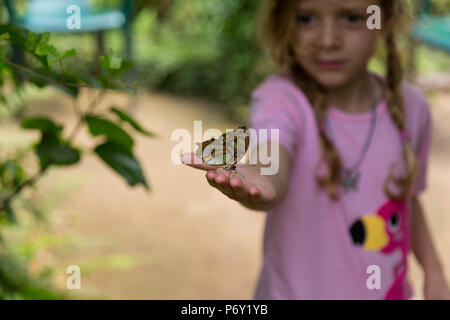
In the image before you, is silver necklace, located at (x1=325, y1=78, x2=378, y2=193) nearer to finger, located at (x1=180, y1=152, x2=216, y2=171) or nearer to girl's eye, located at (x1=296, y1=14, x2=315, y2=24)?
girl's eye, located at (x1=296, y1=14, x2=315, y2=24)

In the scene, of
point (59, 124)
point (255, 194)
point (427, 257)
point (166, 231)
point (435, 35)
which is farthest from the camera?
point (435, 35)

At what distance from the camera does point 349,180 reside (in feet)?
4.65

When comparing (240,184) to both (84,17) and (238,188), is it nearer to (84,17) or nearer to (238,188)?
(238,188)

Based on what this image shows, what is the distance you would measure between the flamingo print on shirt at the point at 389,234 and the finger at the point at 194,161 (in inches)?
30.4

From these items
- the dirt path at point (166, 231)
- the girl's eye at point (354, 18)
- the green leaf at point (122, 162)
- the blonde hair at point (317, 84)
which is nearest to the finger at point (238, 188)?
the green leaf at point (122, 162)

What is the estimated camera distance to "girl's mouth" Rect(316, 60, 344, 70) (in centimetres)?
136

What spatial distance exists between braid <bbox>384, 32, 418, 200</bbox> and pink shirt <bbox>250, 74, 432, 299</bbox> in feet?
0.07

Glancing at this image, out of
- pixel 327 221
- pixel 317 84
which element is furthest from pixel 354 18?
pixel 327 221

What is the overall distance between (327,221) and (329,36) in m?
0.46

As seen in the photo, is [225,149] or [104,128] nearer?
[225,149]

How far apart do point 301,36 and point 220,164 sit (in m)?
0.75

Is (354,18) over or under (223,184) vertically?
over

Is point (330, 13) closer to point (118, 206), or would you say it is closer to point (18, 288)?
point (18, 288)
